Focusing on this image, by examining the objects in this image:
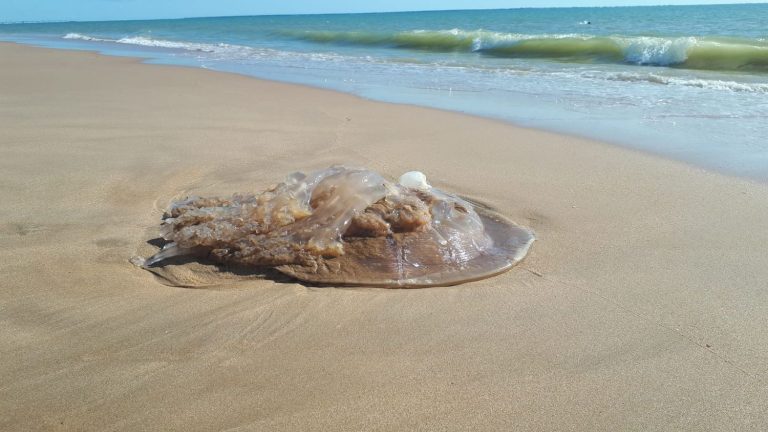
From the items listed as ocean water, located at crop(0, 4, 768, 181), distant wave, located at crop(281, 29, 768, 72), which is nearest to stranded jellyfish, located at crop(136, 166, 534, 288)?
ocean water, located at crop(0, 4, 768, 181)

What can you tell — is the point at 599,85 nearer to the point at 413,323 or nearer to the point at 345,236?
the point at 345,236

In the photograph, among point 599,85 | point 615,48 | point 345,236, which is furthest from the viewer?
point 615,48

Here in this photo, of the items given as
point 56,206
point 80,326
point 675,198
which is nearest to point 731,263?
point 675,198

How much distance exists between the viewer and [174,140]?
17.5ft

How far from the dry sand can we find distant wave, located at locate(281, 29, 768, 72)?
1066 cm

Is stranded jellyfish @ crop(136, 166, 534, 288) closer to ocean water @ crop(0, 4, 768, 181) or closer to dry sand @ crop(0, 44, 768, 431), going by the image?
dry sand @ crop(0, 44, 768, 431)

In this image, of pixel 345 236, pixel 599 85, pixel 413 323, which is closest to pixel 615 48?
pixel 599 85

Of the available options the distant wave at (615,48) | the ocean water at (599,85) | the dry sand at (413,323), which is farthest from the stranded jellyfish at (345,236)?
the distant wave at (615,48)

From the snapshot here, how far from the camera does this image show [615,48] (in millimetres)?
15750

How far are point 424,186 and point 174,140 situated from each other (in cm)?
313

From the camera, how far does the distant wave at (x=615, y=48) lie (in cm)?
1313

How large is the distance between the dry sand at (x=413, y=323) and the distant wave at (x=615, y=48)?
10.7 m

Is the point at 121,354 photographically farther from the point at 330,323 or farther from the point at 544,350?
the point at 544,350

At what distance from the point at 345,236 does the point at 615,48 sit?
1524cm
